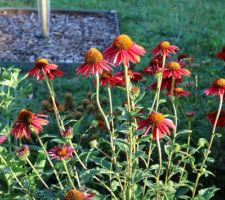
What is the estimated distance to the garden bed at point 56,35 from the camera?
496cm

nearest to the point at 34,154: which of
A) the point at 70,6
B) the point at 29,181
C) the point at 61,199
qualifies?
the point at 29,181

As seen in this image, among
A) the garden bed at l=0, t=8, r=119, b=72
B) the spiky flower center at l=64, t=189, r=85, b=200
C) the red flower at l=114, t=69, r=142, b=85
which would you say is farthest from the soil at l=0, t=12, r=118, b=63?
the spiky flower center at l=64, t=189, r=85, b=200

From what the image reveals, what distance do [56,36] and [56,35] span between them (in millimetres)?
31

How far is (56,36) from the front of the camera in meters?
5.49

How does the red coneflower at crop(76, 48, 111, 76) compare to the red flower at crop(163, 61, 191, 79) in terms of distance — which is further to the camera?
the red flower at crop(163, 61, 191, 79)

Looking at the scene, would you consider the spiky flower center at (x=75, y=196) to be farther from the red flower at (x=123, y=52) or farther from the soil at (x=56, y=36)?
the soil at (x=56, y=36)

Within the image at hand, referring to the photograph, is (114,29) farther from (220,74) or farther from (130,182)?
(130,182)

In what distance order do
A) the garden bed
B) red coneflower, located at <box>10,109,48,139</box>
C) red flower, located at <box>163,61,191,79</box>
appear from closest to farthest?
red coneflower, located at <box>10,109,48,139</box>
red flower, located at <box>163,61,191,79</box>
the garden bed

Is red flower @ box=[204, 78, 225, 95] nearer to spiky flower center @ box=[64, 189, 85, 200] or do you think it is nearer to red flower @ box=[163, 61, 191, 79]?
red flower @ box=[163, 61, 191, 79]

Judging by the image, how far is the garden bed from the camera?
4.96m

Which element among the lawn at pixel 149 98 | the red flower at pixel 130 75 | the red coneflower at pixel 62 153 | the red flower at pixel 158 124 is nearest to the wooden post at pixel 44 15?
the lawn at pixel 149 98

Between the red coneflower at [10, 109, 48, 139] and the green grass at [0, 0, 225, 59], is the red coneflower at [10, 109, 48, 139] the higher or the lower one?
the higher one

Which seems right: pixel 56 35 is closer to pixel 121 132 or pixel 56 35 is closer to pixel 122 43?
pixel 121 132

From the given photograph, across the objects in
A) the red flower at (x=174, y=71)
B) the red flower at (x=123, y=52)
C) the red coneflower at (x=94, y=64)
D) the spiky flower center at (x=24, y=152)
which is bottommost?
the spiky flower center at (x=24, y=152)
